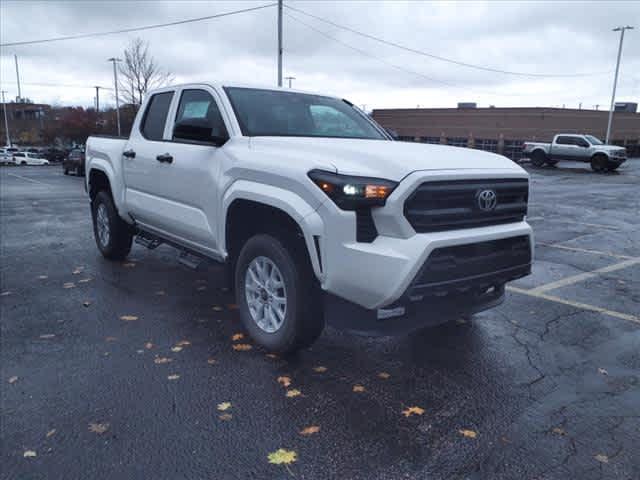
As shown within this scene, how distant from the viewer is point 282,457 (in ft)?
9.18

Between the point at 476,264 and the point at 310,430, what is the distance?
155 centimetres

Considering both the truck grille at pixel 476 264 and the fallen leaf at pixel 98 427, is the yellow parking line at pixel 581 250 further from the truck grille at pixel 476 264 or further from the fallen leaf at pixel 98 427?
the fallen leaf at pixel 98 427

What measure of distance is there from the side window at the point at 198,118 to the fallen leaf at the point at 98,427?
2.33 meters

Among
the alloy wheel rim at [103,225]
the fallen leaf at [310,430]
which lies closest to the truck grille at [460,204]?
the fallen leaf at [310,430]

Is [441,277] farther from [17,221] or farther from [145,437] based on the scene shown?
[17,221]

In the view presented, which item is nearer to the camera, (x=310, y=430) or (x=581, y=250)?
(x=310, y=430)

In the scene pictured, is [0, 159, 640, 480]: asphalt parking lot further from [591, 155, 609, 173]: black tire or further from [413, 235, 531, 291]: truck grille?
[591, 155, 609, 173]: black tire

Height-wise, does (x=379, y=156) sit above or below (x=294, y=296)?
above

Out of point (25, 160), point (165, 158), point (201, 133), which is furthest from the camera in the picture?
point (25, 160)

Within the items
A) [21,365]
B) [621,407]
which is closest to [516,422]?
[621,407]

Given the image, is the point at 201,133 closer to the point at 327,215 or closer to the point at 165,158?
the point at 165,158

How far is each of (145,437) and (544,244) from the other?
7.71 m

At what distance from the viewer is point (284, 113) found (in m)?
4.77

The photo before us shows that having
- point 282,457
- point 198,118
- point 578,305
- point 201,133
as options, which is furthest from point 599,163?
point 282,457
